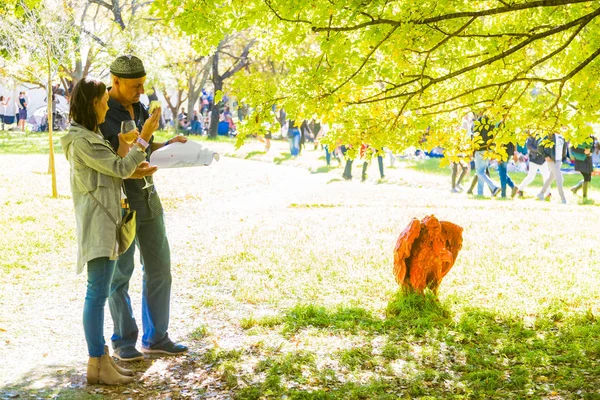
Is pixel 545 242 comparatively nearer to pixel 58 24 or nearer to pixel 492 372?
pixel 492 372

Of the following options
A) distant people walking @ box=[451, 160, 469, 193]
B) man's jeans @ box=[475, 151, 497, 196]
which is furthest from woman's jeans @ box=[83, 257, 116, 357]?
distant people walking @ box=[451, 160, 469, 193]

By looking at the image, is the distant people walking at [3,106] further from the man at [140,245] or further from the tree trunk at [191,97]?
the man at [140,245]

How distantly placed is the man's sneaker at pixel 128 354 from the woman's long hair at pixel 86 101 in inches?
59.1

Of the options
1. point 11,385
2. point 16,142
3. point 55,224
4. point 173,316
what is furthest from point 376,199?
point 16,142

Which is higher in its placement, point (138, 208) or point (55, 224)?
point (138, 208)

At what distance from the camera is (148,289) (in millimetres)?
5188

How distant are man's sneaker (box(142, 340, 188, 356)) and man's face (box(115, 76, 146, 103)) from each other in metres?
1.66

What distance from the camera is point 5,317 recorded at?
6.30 meters

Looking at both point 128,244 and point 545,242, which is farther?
point 545,242

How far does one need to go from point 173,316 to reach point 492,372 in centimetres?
271

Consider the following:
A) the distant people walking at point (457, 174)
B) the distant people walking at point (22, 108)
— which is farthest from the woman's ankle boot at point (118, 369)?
the distant people walking at point (22, 108)

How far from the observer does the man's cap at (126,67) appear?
4754mm

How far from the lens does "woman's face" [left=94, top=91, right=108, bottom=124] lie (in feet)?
14.5

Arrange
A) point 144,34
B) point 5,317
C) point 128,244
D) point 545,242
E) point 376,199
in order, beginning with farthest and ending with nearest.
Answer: point 144,34 < point 376,199 < point 545,242 < point 5,317 < point 128,244
